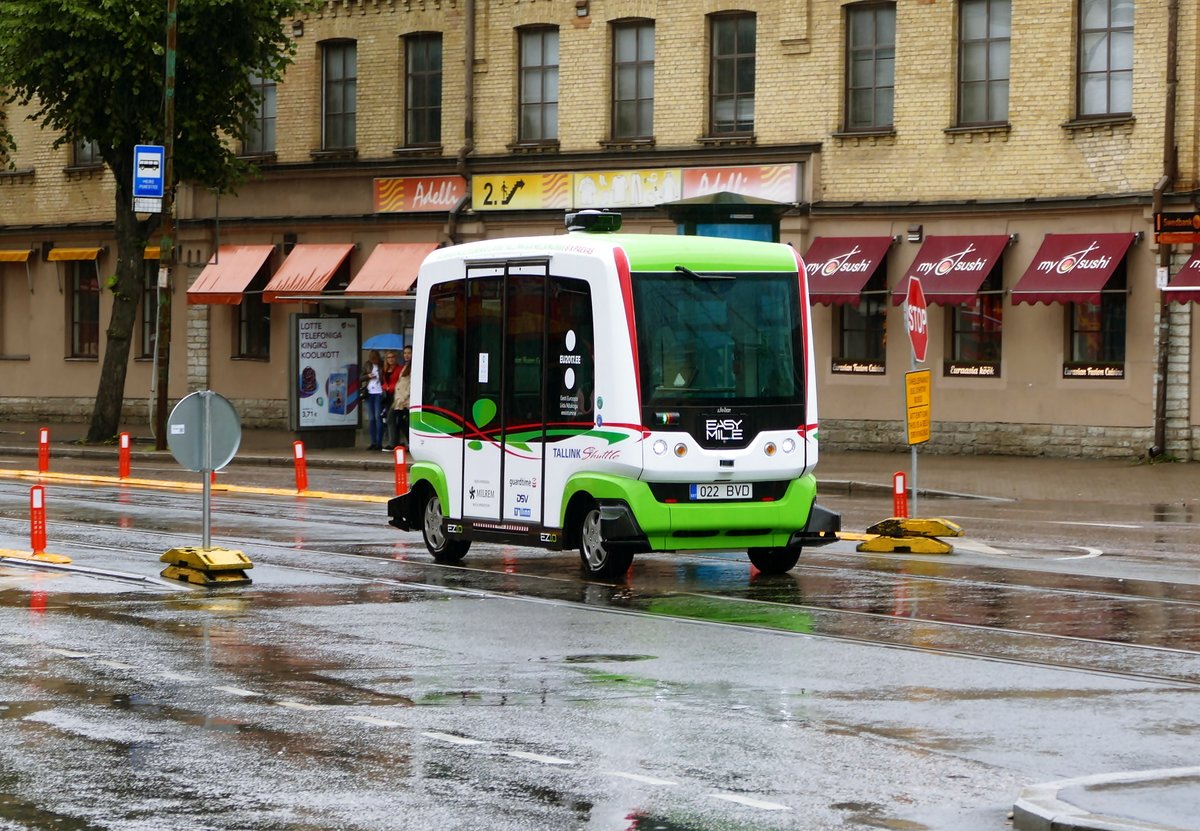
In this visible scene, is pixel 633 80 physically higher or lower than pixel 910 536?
higher

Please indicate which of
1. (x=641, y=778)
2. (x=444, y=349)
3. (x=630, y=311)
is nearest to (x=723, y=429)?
(x=630, y=311)

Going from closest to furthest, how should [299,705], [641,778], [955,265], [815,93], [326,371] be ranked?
[641,778] → [299,705] → [955,265] → [815,93] → [326,371]

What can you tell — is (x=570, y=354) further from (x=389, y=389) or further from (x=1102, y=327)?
(x=389, y=389)

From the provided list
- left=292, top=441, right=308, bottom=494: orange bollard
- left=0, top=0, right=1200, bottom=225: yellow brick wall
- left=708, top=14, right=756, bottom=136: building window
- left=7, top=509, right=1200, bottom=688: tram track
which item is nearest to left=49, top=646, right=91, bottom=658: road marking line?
left=7, top=509, right=1200, bottom=688: tram track

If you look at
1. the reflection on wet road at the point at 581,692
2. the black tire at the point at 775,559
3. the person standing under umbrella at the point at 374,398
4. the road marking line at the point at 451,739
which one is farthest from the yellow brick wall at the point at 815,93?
the road marking line at the point at 451,739

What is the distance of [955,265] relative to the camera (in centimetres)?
3275

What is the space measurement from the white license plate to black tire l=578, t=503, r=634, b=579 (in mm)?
662

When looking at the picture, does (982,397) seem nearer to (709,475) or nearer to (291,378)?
(291,378)

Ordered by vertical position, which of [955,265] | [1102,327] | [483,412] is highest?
[955,265]

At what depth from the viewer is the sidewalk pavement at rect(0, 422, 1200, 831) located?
24.2 ft

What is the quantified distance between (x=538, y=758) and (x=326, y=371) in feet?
92.5

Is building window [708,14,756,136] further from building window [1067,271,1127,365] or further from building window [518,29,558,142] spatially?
building window [1067,271,1127,365]

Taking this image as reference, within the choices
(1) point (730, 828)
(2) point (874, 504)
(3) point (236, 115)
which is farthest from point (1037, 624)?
(3) point (236, 115)

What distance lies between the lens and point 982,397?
33031 millimetres
